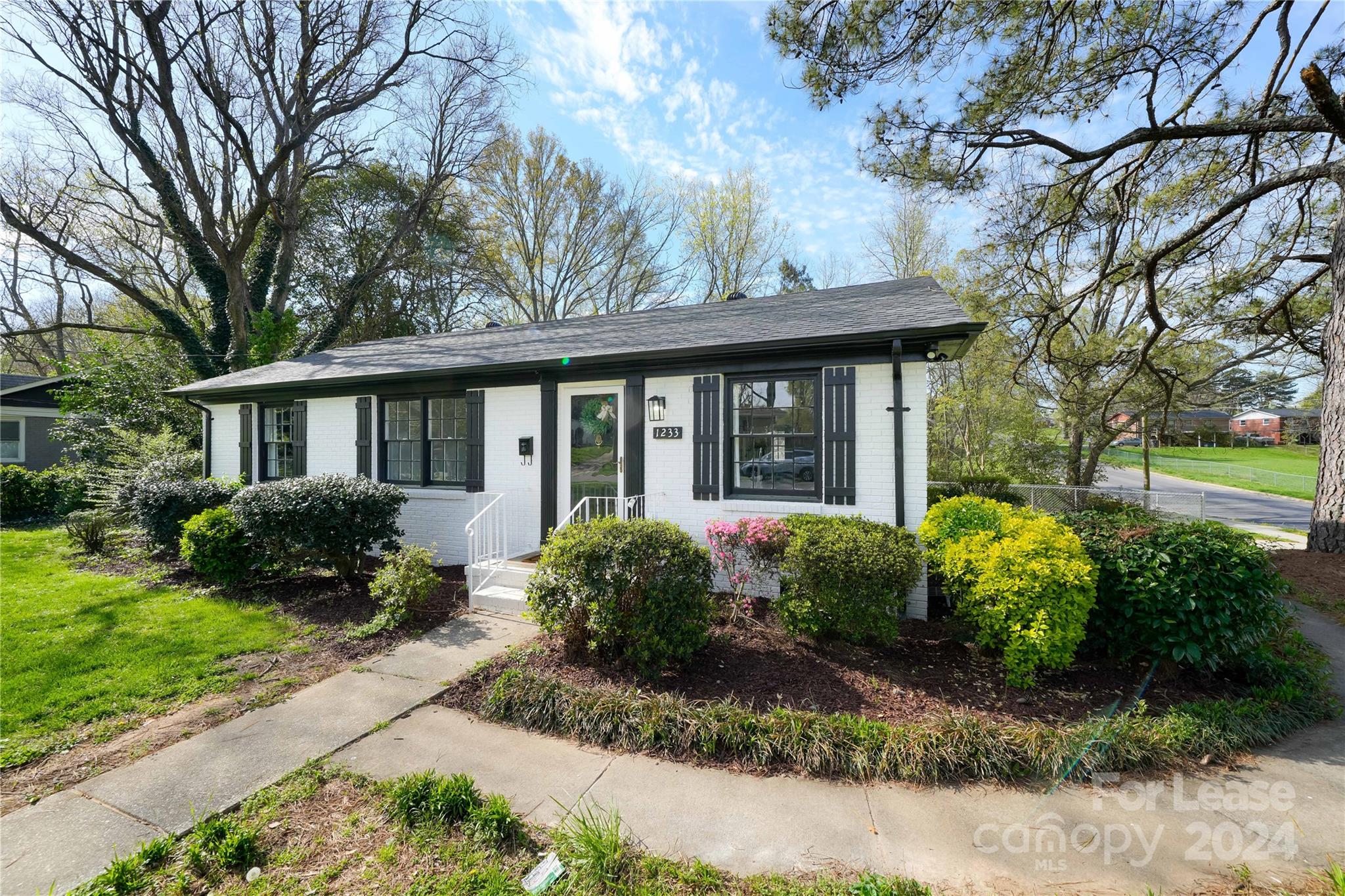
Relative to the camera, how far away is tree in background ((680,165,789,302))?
1900cm

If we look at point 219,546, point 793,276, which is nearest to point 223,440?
point 219,546

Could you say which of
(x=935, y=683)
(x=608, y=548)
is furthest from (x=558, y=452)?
(x=935, y=683)

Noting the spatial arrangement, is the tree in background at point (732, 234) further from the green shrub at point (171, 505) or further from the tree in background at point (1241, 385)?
the green shrub at point (171, 505)

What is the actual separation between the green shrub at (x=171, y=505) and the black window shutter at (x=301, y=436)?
58.4 inches

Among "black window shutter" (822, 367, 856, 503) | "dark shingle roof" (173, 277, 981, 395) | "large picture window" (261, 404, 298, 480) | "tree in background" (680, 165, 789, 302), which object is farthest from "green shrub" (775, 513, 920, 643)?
"tree in background" (680, 165, 789, 302)

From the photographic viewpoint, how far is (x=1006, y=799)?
105 inches

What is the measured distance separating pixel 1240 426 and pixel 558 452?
80.9 metres

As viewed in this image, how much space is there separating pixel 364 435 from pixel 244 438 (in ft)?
11.7

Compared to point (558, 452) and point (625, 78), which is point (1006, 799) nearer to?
point (558, 452)

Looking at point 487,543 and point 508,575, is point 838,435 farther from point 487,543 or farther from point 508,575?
point 487,543

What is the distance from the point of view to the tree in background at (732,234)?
62.3ft

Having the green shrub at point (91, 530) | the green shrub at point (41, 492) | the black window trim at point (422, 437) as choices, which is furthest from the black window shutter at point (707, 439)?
the green shrub at point (41, 492)

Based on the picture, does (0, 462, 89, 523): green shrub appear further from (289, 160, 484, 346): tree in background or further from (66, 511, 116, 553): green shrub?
(289, 160, 484, 346): tree in background

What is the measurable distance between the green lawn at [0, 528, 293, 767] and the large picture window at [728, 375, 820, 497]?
16.7ft
